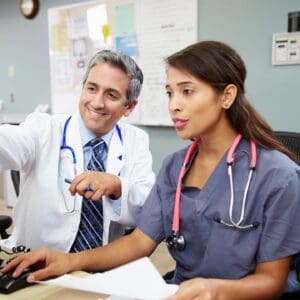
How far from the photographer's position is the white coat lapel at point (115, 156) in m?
1.44

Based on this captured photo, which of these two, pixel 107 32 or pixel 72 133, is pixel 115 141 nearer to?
pixel 72 133

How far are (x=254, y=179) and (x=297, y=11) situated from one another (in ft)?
6.23

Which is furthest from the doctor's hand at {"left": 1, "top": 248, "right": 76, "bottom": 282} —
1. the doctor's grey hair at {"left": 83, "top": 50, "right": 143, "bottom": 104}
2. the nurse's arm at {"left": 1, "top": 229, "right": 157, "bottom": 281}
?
the doctor's grey hair at {"left": 83, "top": 50, "right": 143, "bottom": 104}

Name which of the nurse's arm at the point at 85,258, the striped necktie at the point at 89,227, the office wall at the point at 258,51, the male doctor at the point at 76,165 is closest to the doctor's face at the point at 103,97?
the male doctor at the point at 76,165

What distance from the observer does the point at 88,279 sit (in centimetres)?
86

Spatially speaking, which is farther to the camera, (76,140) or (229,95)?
(76,140)

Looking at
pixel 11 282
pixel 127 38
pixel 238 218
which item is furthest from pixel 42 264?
pixel 127 38

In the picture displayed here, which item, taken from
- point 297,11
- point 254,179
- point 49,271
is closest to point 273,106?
point 297,11

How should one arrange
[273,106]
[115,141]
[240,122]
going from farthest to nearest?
[273,106], [115,141], [240,122]

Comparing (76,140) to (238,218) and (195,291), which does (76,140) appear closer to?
(238,218)

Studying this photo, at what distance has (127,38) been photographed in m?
3.50

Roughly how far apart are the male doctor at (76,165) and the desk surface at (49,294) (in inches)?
16.1

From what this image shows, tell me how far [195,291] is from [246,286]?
185mm

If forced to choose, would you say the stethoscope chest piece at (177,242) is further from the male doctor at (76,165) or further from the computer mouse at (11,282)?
the computer mouse at (11,282)
